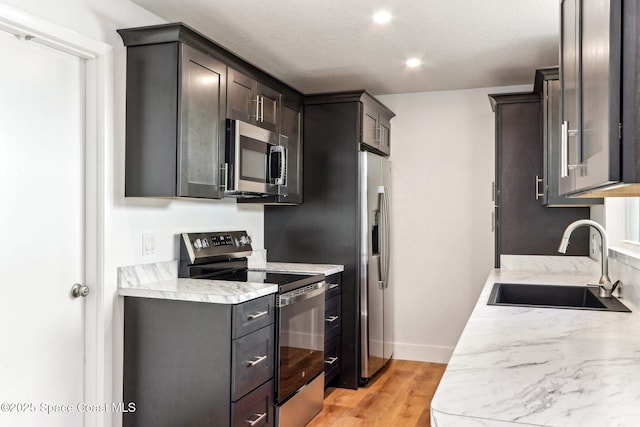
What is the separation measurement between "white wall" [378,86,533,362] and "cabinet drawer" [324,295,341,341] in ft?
3.02

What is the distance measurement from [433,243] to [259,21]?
2456mm

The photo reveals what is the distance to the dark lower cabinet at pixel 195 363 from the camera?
2.39 metres

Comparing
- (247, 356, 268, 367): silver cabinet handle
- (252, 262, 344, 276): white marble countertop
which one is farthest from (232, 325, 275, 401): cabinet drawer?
(252, 262, 344, 276): white marble countertop

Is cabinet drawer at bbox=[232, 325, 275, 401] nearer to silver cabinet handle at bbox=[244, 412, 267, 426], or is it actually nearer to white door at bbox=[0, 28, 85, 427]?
silver cabinet handle at bbox=[244, 412, 267, 426]

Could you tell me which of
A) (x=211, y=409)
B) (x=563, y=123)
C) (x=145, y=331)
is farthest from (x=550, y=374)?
(x=145, y=331)

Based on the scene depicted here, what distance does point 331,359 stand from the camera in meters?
3.70

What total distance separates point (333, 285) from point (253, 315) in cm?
131

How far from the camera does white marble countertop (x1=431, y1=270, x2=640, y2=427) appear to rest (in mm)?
999

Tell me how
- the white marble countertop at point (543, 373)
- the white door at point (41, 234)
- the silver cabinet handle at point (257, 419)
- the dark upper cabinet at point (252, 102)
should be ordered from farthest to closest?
the dark upper cabinet at point (252, 102) → the silver cabinet handle at point (257, 419) → the white door at point (41, 234) → the white marble countertop at point (543, 373)

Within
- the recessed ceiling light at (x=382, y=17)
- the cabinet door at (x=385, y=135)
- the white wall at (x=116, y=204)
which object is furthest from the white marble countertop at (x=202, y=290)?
the cabinet door at (x=385, y=135)

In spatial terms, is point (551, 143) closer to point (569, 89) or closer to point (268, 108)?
point (268, 108)

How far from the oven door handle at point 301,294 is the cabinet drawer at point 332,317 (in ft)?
1.03

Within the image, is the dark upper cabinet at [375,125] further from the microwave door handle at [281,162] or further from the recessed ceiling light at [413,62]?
the microwave door handle at [281,162]

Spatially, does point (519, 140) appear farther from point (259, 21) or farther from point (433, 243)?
point (259, 21)
